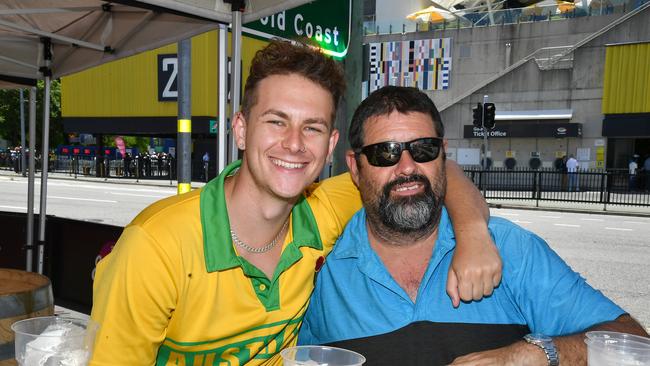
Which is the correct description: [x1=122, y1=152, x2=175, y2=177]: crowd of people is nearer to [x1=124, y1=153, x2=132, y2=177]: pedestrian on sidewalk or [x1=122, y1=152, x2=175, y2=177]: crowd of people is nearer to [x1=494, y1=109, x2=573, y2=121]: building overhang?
[x1=124, y1=153, x2=132, y2=177]: pedestrian on sidewalk

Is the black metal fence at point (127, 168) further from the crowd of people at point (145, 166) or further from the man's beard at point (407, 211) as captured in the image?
the man's beard at point (407, 211)

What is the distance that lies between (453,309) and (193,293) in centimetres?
102

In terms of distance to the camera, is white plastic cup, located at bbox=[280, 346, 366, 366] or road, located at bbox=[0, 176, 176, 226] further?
road, located at bbox=[0, 176, 176, 226]

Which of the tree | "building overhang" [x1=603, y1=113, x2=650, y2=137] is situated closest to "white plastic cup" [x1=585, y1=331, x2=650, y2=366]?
"building overhang" [x1=603, y1=113, x2=650, y2=137]

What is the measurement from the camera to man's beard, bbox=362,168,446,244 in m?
2.27

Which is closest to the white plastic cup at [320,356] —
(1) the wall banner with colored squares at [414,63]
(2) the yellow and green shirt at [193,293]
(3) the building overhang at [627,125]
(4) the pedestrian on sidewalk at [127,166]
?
(2) the yellow and green shirt at [193,293]

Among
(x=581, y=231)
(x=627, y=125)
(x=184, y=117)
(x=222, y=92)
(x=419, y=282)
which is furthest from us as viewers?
(x=627, y=125)

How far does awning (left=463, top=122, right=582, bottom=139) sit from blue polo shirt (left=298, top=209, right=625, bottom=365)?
28.7 meters

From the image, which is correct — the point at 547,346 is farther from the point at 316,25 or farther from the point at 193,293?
the point at 316,25

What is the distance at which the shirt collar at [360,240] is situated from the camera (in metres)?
2.29

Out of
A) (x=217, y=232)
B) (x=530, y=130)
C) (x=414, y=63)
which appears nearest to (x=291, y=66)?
(x=217, y=232)

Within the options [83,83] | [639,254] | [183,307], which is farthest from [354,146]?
[83,83]

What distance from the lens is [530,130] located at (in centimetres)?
2903

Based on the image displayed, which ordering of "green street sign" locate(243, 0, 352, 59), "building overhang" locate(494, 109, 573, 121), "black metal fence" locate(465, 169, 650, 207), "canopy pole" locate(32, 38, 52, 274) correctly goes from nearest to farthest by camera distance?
"green street sign" locate(243, 0, 352, 59) → "canopy pole" locate(32, 38, 52, 274) → "black metal fence" locate(465, 169, 650, 207) → "building overhang" locate(494, 109, 573, 121)
